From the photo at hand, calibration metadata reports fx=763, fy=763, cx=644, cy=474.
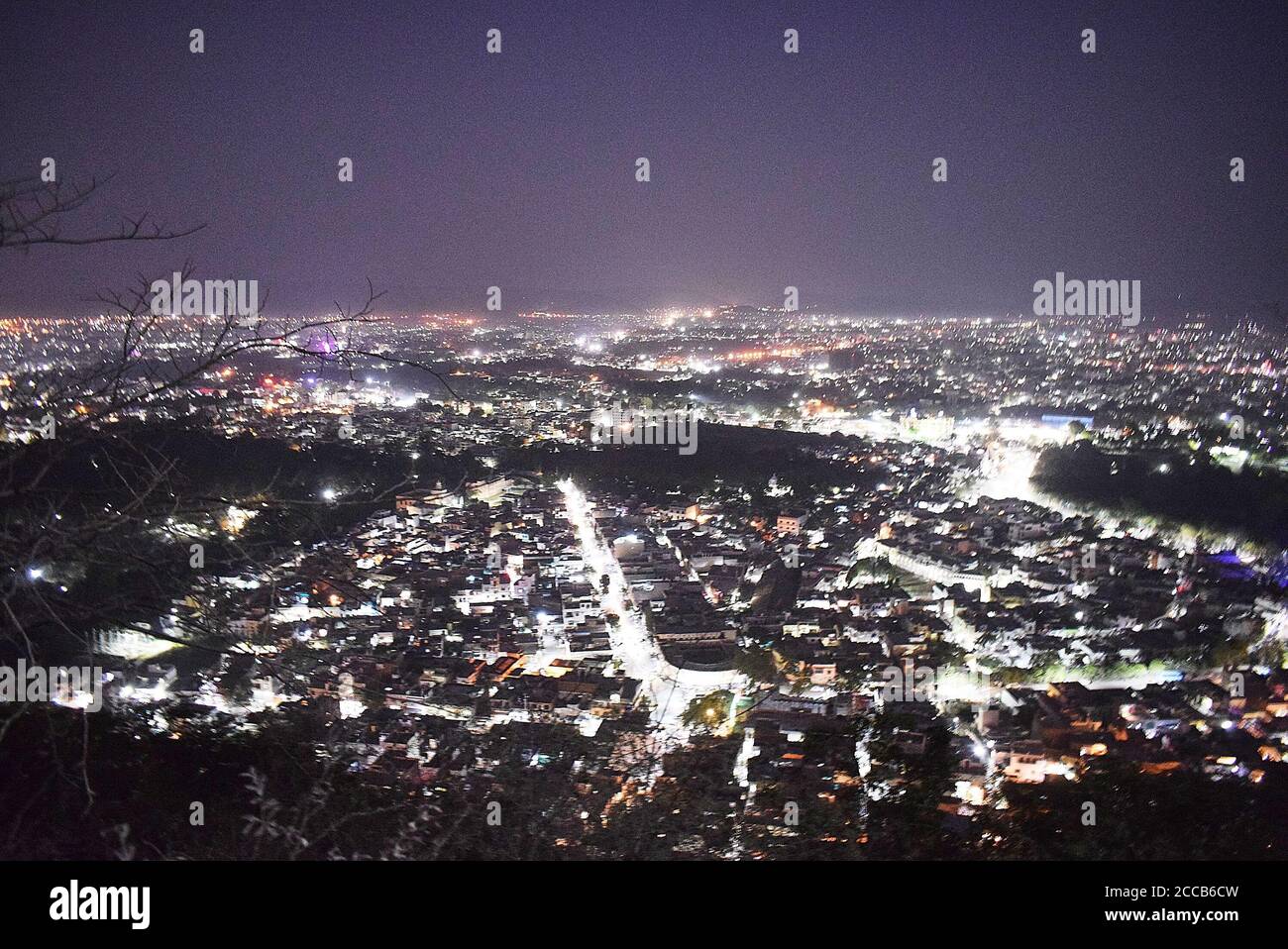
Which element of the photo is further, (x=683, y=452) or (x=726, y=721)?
(x=683, y=452)

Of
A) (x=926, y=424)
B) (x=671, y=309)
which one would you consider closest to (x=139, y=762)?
(x=926, y=424)

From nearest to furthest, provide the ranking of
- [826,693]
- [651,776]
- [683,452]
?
[651,776] → [826,693] → [683,452]

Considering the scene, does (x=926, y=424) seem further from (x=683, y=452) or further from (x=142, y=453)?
(x=142, y=453)

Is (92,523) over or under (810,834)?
over

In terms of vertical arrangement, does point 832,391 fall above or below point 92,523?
above

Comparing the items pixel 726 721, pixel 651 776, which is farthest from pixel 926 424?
pixel 651 776
